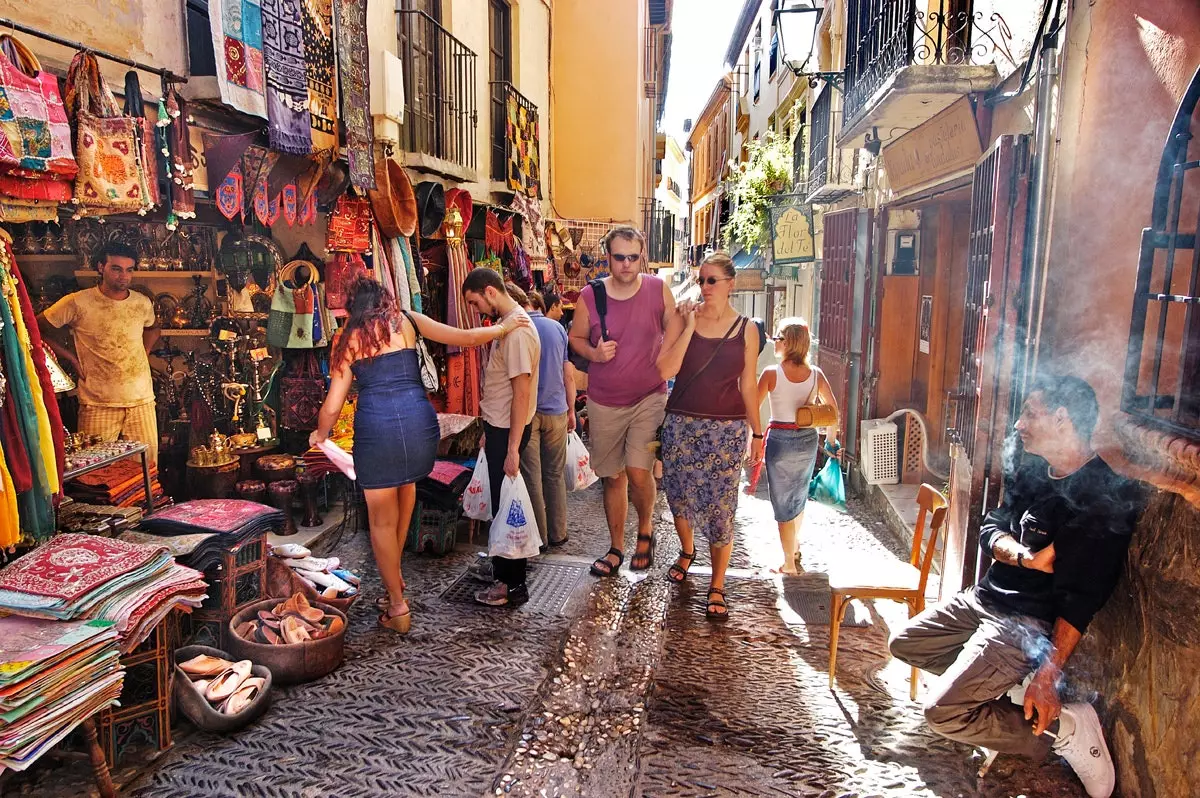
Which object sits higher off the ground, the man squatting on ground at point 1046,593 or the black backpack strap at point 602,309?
the black backpack strap at point 602,309

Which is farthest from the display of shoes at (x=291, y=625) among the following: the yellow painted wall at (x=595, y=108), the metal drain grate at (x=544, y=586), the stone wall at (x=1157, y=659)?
the yellow painted wall at (x=595, y=108)

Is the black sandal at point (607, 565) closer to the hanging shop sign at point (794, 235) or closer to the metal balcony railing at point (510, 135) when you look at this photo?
the metal balcony railing at point (510, 135)

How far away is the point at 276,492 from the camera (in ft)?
19.8

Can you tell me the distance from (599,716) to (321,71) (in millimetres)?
5043

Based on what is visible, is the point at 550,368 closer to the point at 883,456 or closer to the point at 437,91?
the point at 883,456

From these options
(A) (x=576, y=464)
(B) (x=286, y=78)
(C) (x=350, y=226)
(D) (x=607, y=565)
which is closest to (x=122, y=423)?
(C) (x=350, y=226)

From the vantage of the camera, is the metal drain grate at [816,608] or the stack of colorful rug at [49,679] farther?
the metal drain grate at [816,608]

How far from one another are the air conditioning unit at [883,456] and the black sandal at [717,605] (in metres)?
3.52

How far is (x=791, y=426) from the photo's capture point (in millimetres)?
5441

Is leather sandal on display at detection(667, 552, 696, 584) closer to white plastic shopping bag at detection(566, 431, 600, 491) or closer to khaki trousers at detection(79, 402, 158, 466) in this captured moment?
white plastic shopping bag at detection(566, 431, 600, 491)

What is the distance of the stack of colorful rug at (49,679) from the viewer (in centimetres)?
→ 266

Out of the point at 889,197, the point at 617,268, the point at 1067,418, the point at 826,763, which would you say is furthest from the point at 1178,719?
the point at 889,197

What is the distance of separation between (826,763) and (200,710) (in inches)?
108

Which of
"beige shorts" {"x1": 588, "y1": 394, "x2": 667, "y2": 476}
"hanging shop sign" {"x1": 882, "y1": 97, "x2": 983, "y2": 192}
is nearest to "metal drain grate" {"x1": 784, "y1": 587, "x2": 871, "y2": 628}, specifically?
"beige shorts" {"x1": 588, "y1": 394, "x2": 667, "y2": 476}
